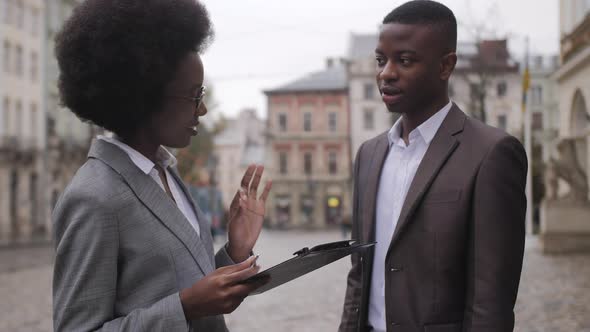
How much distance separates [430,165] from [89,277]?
1.38m

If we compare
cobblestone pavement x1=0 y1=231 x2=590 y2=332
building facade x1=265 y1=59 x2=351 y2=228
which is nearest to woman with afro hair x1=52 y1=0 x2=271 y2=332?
cobblestone pavement x1=0 y1=231 x2=590 y2=332

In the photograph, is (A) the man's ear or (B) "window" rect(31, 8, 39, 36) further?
(B) "window" rect(31, 8, 39, 36)

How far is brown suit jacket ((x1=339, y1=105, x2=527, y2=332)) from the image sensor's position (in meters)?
2.76

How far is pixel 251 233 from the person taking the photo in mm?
2764

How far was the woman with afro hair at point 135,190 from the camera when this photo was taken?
6.93 feet

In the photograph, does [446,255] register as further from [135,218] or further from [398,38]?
[135,218]

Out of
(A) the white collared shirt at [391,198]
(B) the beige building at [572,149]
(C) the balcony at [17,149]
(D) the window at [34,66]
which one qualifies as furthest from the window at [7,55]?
(A) the white collared shirt at [391,198]

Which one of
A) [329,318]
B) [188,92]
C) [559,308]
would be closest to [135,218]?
[188,92]

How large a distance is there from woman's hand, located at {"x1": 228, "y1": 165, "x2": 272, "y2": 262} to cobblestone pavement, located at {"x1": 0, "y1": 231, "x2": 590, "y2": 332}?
19.7 ft

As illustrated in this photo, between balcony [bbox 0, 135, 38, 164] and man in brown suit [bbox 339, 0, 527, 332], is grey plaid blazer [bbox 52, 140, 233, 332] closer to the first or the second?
man in brown suit [bbox 339, 0, 527, 332]

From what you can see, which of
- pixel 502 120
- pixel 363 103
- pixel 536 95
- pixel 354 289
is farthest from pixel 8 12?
pixel 536 95

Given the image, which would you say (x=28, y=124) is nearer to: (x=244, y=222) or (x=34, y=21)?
(x=34, y=21)

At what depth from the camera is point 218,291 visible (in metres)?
2.12

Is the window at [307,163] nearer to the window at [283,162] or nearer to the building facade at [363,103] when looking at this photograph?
the window at [283,162]
